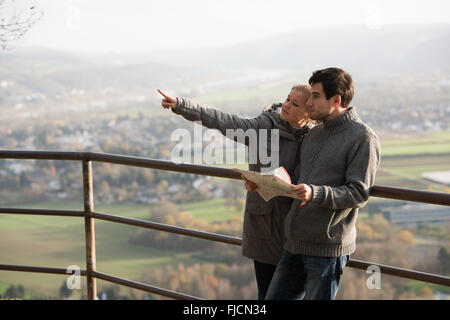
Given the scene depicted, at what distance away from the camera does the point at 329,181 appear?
1952mm

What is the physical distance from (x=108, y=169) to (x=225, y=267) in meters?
8.20

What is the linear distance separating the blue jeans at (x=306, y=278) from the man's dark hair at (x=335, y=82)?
0.58 metres

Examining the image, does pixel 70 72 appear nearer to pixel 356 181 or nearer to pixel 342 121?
pixel 342 121

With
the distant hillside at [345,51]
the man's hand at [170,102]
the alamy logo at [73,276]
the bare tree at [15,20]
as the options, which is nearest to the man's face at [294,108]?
the man's hand at [170,102]

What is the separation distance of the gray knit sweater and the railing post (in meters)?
1.28

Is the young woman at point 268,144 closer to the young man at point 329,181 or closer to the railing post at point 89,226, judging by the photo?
the young man at point 329,181

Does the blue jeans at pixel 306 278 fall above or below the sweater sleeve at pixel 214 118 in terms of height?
below

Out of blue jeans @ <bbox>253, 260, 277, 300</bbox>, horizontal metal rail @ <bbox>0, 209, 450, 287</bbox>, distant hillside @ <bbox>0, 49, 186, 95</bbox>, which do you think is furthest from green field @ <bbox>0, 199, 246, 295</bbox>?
blue jeans @ <bbox>253, 260, 277, 300</bbox>

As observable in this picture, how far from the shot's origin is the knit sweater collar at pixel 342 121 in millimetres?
1967

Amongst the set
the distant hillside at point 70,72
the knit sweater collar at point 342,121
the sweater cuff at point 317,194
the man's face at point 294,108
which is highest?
the distant hillside at point 70,72

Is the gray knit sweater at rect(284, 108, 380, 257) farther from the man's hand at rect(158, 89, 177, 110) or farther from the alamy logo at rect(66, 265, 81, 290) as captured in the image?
the alamy logo at rect(66, 265, 81, 290)

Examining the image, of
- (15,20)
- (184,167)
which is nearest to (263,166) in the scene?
(184,167)

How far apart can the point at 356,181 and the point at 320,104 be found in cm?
31

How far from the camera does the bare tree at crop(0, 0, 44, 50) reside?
3.62 m
